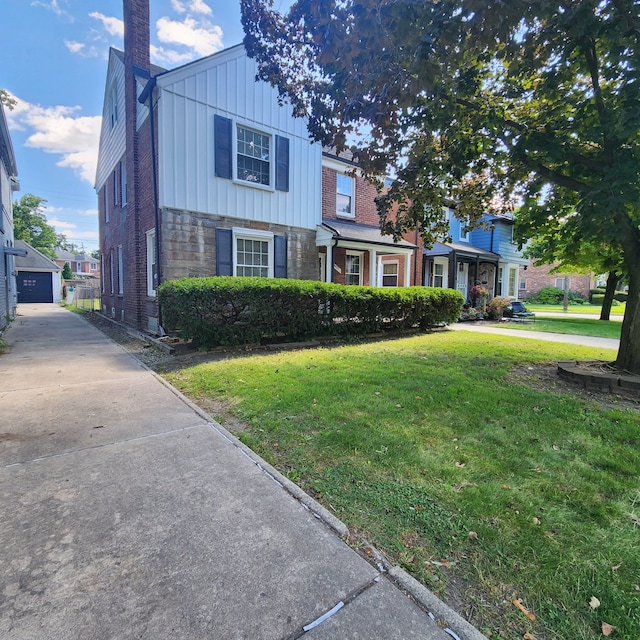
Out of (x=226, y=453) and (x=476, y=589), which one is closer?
(x=476, y=589)

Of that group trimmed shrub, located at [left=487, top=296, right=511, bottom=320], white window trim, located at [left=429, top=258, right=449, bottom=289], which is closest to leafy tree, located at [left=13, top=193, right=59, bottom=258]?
white window trim, located at [left=429, top=258, right=449, bottom=289]

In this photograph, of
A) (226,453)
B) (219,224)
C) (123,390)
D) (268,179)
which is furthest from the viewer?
(268,179)

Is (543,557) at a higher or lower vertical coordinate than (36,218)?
lower

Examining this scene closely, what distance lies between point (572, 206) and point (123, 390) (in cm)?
796

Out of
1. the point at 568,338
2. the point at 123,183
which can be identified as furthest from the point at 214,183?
the point at 568,338

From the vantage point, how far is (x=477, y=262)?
735 inches

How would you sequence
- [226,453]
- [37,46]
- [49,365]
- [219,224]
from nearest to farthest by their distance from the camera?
[226,453], [49,365], [219,224], [37,46]

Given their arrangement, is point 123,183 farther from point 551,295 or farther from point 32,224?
point 32,224

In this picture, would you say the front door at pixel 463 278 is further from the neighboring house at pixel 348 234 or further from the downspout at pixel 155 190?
the downspout at pixel 155 190

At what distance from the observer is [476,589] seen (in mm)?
1809

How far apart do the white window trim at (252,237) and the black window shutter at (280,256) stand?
10 cm

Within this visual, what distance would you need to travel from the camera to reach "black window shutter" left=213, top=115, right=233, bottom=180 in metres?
9.53

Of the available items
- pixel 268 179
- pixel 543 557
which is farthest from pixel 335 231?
pixel 543 557

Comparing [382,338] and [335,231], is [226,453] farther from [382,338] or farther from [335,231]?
[335,231]
